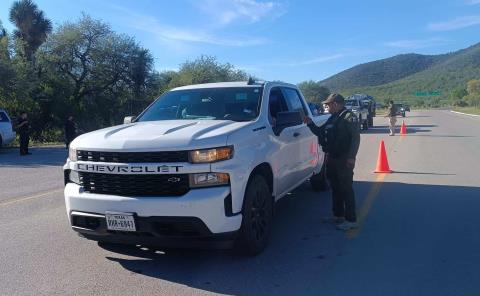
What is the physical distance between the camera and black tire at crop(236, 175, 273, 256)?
5.03 m

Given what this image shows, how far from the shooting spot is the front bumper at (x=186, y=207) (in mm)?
4531

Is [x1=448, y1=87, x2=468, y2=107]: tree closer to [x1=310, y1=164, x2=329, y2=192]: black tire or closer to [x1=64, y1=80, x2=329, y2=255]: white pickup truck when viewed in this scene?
[x1=310, y1=164, x2=329, y2=192]: black tire

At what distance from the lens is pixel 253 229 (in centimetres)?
520

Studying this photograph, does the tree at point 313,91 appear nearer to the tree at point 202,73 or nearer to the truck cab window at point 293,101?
the tree at point 202,73

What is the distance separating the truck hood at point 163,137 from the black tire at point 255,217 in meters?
0.66

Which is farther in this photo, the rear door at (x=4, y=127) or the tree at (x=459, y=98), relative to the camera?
the tree at (x=459, y=98)

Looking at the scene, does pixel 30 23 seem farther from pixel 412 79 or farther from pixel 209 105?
pixel 412 79

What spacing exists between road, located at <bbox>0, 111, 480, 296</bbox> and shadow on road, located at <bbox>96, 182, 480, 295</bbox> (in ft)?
0.04

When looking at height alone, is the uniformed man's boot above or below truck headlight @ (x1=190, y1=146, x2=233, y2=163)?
below

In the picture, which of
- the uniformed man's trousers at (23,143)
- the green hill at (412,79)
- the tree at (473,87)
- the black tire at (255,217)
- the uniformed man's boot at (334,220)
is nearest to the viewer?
the black tire at (255,217)

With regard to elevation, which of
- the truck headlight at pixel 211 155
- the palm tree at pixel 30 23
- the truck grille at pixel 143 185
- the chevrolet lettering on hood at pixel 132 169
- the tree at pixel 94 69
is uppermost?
the palm tree at pixel 30 23

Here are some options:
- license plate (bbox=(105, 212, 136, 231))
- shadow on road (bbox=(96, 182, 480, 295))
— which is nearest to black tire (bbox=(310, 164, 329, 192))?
shadow on road (bbox=(96, 182, 480, 295))

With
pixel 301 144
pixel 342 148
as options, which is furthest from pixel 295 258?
pixel 301 144

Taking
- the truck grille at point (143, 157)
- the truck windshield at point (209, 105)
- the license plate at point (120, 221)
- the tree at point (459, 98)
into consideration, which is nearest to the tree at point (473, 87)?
the tree at point (459, 98)
